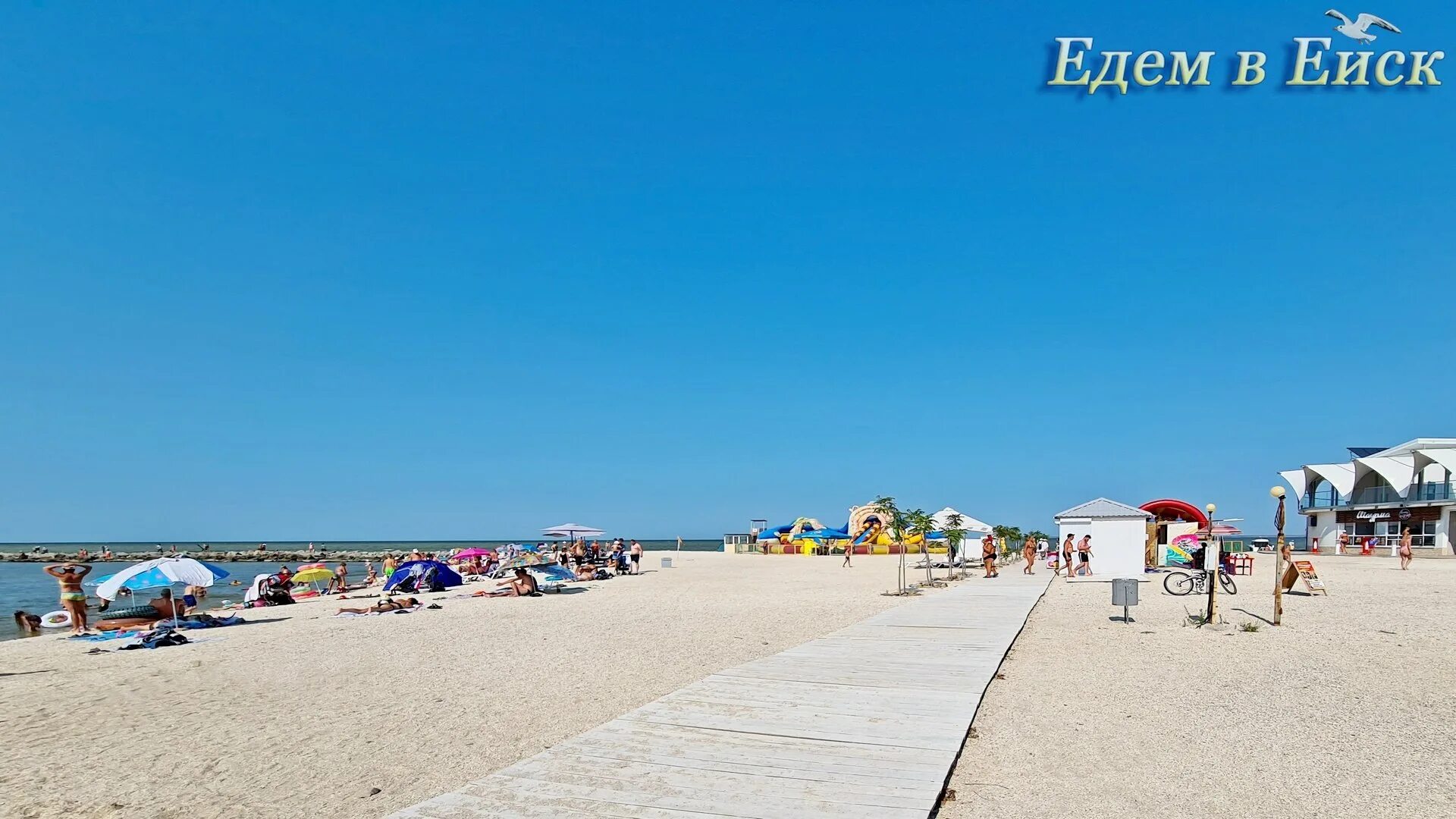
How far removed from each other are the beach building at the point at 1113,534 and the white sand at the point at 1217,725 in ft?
42.8

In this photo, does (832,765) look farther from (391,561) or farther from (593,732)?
(391,561)

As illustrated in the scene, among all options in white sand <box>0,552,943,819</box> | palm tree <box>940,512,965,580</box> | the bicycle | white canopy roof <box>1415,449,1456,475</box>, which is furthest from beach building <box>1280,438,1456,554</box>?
white sand <box>0,552,943,819</box>

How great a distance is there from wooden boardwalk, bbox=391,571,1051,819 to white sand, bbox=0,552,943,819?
91cm

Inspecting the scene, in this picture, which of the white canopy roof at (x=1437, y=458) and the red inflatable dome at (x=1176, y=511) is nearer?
the red inflatable dome at (x=1176, y=511)

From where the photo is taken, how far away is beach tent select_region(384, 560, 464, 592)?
23.2m

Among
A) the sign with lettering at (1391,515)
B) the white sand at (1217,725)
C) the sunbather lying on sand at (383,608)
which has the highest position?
the sign with lettering at (1391,515)

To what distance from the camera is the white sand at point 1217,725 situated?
523 cm

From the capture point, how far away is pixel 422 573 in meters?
23.7

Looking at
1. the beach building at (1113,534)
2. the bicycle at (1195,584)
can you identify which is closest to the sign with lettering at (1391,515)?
the beach building at (1113,534)

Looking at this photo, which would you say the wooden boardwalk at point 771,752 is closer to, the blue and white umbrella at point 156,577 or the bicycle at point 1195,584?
the blue and white umbrella at point 156,577

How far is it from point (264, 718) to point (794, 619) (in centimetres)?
902

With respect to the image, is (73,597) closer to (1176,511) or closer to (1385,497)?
(1176,511)

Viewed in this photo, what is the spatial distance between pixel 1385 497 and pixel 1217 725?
56777 mm

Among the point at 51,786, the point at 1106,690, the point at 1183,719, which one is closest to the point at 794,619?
the point at 1106,690
